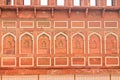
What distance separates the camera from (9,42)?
51.9ft

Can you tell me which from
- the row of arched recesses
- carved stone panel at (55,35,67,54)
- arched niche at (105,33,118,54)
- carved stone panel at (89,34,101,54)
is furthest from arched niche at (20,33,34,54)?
arched niche at (105,33,118,54)

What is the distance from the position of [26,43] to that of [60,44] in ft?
6.59

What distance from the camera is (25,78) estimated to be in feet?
48.9

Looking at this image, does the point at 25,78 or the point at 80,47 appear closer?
the point at 25,78

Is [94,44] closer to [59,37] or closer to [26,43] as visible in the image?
[59,37]

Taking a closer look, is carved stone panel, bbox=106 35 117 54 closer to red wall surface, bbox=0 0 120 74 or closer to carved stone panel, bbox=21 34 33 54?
red wall surface, bbox=0 0 120 74

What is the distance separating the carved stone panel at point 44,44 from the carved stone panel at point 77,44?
1.54 m

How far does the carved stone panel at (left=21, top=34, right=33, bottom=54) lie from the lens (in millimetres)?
15734

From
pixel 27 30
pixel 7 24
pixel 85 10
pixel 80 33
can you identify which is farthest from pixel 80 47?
pixel 7 24

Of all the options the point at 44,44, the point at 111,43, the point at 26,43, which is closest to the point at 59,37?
the point at 44,44

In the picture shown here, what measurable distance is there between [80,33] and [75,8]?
4.95 feet

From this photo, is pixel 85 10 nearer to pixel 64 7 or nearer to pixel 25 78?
pixel 64 7

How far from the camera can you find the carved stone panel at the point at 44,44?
51.8 feet

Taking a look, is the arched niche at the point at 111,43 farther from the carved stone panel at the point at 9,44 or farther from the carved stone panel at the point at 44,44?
the carved stone panel at the point at 9,44
